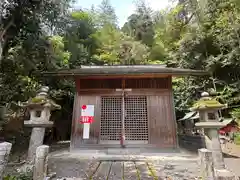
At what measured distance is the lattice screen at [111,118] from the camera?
724 cm

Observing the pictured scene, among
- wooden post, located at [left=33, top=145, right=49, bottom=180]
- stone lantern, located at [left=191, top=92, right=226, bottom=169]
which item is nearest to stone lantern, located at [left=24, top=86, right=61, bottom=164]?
wooden post, located at [left=33, top=145, right=49, bottom=180]

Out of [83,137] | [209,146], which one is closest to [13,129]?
[83,137]

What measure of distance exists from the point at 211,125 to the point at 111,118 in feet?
12.8

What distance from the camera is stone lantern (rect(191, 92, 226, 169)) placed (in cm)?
422

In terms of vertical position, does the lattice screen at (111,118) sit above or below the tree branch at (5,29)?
below

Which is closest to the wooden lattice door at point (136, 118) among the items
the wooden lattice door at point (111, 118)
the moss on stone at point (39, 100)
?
the wooden lattice door at point (111, 118)

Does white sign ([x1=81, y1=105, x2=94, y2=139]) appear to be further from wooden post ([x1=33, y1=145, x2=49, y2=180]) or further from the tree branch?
the tree branch

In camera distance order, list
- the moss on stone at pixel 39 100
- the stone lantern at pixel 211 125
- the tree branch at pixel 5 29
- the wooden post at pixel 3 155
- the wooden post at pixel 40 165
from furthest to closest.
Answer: the tree branch at pixel 5 29 → the moss on stone at pixel 39 100 → the stone lantern at pixel 211 125 → the wooden post at pixel 40 165 → the wooden post at pixel 3 155

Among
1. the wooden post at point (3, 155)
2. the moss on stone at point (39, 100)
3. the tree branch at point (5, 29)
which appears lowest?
the wooden post at point (3, 155)

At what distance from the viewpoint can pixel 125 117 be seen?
732 centimetres

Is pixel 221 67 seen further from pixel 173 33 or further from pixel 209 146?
pixel 209 146

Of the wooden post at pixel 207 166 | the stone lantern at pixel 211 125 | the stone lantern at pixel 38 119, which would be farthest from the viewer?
the stone lantern at pixel 38 119

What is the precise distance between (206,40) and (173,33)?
4.57 m

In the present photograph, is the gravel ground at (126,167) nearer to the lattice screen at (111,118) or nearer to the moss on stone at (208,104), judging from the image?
the lattice screen at (111,118)
